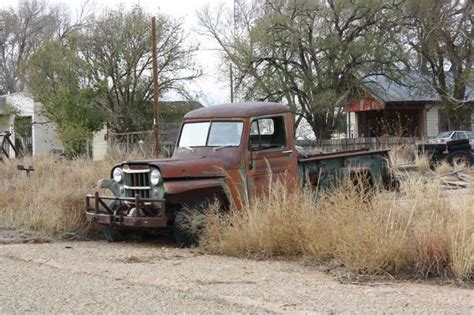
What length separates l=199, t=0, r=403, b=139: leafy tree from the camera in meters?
32.0

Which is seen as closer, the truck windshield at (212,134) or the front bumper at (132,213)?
the front bumper at (132,213)

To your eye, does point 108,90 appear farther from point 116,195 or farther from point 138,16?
point 116,195

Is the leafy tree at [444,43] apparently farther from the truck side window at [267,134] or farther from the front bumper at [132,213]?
the front bumper at [132,213]

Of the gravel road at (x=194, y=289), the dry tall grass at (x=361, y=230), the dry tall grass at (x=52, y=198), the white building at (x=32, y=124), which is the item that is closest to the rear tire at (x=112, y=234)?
the dry tall grass at (x=52, y=198)

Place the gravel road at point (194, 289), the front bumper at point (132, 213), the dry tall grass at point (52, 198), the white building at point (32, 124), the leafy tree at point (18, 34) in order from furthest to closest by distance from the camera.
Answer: the leafy tree at point (18, 34) → the white building at point (32, 124) → the dry tall grass at point (52, 198) → the front bumper at point (132, 213) → the gravel road at point (194, 289)

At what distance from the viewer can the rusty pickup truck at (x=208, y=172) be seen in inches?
390

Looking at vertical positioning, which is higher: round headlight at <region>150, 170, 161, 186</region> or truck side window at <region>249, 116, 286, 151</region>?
truck side window at <region>249, 116, 286, 151</region>

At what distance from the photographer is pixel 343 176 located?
41.1ft

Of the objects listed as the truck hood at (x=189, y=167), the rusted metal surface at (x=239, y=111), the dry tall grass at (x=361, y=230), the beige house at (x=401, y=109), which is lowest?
the dry tall grass at (x=361, y=230)

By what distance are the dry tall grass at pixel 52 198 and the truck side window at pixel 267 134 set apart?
3.31 metres

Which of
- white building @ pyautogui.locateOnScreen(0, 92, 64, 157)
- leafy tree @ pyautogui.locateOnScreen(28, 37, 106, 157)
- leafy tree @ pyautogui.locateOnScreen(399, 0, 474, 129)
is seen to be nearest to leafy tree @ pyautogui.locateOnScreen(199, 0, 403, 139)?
leafy tree @ pyautogui.locateOnScreen(399, 0, 474, 129)

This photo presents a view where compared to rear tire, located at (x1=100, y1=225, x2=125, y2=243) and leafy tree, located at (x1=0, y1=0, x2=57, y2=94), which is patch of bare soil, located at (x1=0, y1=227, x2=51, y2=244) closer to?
rear tire, located at (x1=100, y1=225, x2=125, y2=243)

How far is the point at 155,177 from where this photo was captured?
989 cm

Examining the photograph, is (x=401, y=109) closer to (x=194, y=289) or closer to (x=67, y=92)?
(x=67, y=92)
